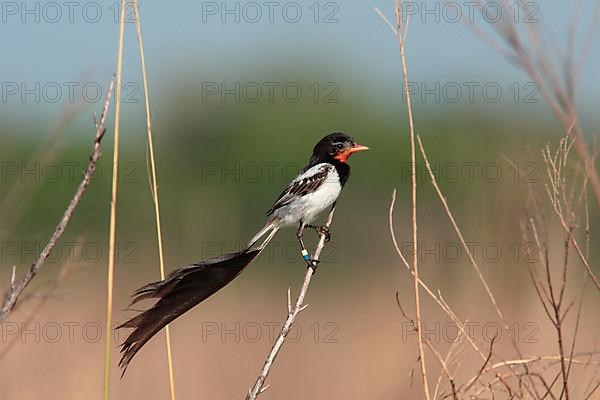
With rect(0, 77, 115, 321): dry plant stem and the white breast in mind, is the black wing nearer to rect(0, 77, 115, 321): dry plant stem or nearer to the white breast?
the white breast

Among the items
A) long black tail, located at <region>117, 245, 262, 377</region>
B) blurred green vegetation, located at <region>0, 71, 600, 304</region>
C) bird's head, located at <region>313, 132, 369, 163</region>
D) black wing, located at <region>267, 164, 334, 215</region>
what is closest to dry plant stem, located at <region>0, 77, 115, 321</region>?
long black tail, located at <region>117, 245, 262, 377</region>

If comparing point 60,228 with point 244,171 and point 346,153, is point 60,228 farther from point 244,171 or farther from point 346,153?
point 244,171

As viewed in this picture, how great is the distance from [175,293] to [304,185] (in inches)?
87.8

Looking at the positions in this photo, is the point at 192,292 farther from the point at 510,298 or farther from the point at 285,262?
the point at 285,262

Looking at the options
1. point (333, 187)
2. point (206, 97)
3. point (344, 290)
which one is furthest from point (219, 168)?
point (333, 187)

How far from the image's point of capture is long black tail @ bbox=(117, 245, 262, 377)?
7.15 ft

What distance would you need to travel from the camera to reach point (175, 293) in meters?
2.32

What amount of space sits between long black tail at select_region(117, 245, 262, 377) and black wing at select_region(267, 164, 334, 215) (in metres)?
1.89

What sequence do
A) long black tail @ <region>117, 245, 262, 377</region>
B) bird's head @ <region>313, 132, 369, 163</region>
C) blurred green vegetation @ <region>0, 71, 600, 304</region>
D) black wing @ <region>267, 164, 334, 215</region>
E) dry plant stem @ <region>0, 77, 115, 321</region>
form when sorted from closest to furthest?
dry plant stem @ <region>0, 77, 115, 321</region>
long black tail @ <region>117, 245, 262, 377</region>
black wing @ <region>267, 164, 334, 215</region>
bird's head @ <region>313, 132, 369, 163</region>
blurred green vegetation @ <region>0, 71, 600, 304</region>

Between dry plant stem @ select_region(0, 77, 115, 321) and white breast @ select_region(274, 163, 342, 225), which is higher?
white breast @ select_region(274, 163, 342, 225)

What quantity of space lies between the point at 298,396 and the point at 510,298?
17.3 ft

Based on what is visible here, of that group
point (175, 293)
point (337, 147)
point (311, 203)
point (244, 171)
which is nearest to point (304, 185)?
point (311, 203)

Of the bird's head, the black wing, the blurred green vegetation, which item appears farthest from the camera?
the blurred green vegetation

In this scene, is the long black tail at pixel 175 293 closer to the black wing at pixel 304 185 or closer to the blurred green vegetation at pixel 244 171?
the black wing at pixel 304 185
